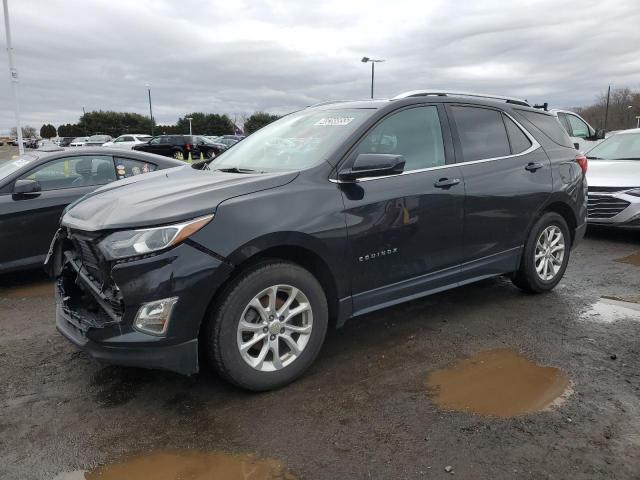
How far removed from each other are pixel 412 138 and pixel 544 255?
6.39 ft

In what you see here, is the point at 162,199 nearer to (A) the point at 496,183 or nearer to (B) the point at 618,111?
(A) the point at 496,183

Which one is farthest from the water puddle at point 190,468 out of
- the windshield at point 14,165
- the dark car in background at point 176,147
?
the dark car in background at point 176,147

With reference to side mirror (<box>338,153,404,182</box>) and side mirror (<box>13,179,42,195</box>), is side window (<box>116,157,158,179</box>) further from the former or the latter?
side mirror (<box>338,153,404,182</box>)

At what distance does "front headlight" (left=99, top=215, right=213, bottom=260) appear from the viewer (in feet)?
8.86

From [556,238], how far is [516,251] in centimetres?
65

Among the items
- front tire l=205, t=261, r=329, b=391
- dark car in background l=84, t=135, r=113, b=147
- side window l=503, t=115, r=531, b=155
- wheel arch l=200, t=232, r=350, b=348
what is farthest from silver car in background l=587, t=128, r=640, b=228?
dark car in background l=84, t=135, r=113, b=147

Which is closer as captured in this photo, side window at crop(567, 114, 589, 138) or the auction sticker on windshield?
the auction sticker on windshield

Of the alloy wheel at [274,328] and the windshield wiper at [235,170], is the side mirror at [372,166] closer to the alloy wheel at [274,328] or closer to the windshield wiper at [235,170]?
the windshield wiper at [235,170]

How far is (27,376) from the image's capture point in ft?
11.2

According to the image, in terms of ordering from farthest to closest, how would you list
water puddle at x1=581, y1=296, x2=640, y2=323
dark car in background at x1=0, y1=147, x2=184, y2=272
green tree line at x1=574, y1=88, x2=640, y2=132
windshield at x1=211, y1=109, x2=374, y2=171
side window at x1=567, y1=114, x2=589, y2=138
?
green tree line at x1=574, y1=88, x2=640, y2=132
side window at x1=567, y1=114, x2=589, y2=138
dark car in background at x1=0, y1=147, x2=184, y2=272
water puddle at x1=581, y1=296, x2=640, y2=323
windshield at x1=211, y1=109, x2=374, y2=171

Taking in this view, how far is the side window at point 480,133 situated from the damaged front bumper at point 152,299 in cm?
235

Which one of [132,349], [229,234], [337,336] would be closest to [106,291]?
[132,349]

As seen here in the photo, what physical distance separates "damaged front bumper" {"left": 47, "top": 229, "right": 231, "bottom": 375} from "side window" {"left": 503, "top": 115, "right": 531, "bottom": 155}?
2.98 metres

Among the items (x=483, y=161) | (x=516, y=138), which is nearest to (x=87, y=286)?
(x=483, y=161)
